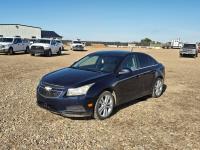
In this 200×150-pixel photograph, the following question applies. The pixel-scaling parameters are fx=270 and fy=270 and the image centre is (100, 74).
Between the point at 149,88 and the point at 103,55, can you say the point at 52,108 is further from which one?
the point at 149,88

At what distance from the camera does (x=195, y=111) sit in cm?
766

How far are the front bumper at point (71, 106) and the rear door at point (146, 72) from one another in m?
2.48

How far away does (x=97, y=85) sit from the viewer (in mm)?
6242

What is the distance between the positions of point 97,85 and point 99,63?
1.41 meters

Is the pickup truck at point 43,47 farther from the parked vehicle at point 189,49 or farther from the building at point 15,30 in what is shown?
the building at point 15,30

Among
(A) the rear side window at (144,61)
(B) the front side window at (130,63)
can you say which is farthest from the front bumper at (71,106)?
(A) the rear side window at (144,61)

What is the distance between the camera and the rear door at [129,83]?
6.93 meters

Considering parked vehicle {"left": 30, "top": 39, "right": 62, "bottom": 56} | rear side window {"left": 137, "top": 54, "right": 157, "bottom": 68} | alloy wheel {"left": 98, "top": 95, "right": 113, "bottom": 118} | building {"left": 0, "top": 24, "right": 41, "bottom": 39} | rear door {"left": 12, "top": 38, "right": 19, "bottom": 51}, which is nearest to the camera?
→ alloy wheel {"left": 98, "top": 95, "right": 113, "bottom": 118}

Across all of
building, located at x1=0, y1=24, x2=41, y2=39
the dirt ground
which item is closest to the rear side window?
the dirt ground

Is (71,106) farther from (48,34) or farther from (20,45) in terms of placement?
(48,34)

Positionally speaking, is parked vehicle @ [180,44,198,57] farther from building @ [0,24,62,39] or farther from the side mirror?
building @ [0,24,62,39]

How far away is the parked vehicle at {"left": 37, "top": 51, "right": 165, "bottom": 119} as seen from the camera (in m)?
6.02

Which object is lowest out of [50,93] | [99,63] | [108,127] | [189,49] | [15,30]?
[108,127]

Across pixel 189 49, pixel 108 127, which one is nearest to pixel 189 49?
pixel 189 49
